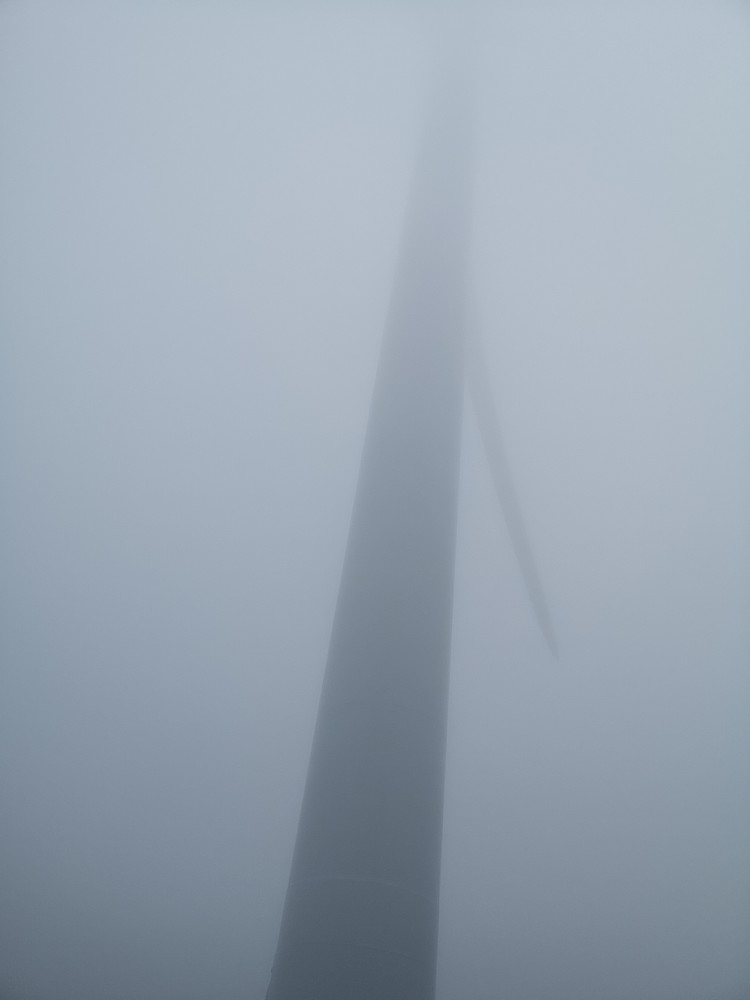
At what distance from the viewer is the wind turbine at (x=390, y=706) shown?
422 centimetres

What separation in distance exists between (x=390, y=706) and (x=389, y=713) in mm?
44

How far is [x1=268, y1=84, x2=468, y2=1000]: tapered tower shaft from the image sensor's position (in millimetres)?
4219

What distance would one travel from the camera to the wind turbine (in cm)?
422

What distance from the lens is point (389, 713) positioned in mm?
4734

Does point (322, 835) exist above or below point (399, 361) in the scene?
below

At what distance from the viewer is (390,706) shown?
4758 millimetres

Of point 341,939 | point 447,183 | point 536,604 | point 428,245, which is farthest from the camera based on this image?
point 536,604

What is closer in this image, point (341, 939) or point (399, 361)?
point (341, 939)

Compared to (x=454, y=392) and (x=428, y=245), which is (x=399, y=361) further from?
(x=428, y=245)

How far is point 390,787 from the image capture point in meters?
4.51

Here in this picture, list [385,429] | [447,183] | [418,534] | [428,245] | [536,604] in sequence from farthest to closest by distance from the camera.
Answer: [536,604]
[447,183]
[428,245]
[385,429]
[418,534]

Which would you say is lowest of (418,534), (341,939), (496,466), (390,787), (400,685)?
(341,939)

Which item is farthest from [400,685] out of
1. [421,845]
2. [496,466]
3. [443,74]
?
[443,74]

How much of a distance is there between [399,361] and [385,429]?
25.7 inches
